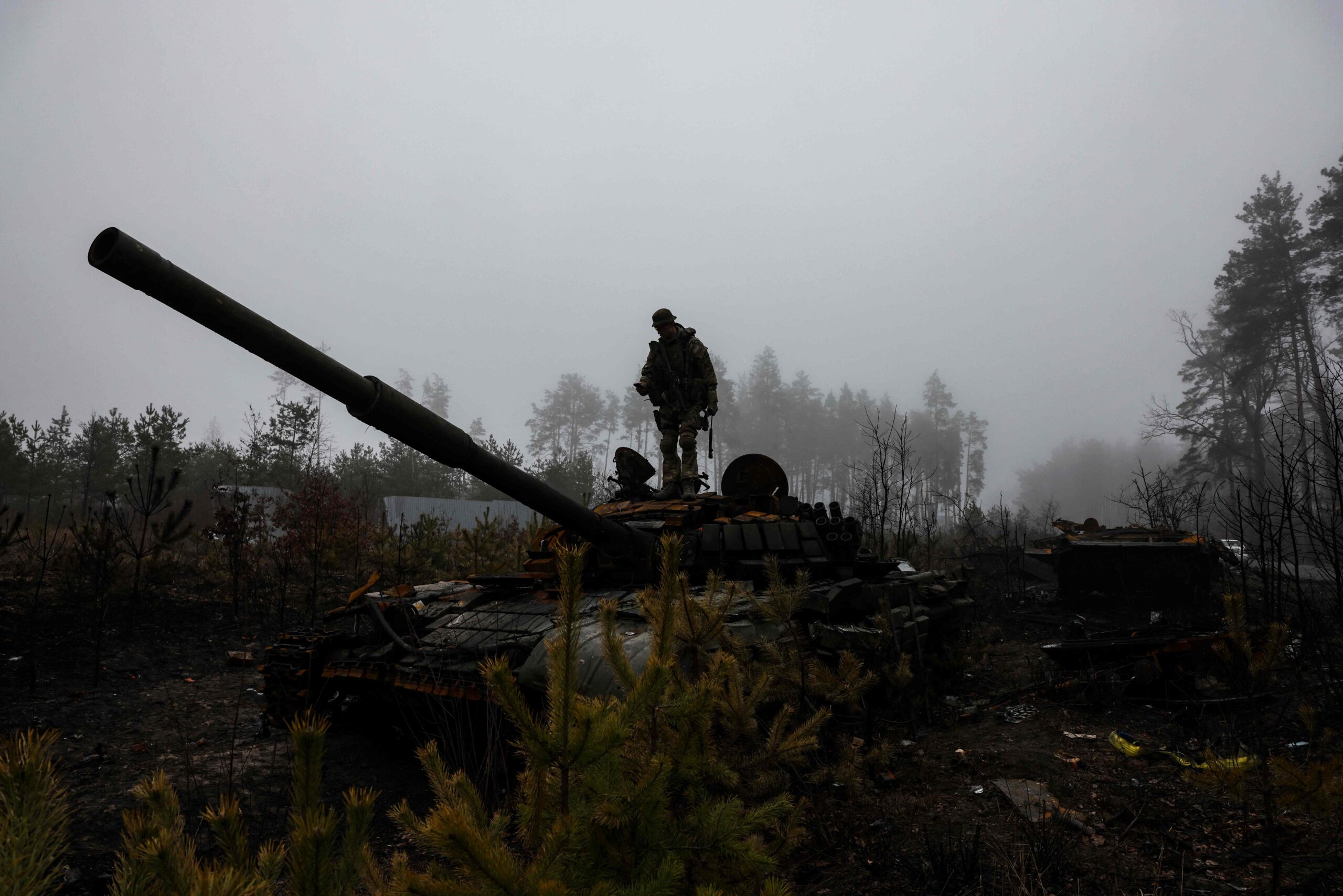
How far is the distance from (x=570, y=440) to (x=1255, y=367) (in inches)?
1656

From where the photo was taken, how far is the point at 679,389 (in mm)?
8016

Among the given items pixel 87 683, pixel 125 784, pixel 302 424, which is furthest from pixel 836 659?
pixel 302 424

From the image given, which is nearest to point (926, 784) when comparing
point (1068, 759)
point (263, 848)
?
point (1068, 759)

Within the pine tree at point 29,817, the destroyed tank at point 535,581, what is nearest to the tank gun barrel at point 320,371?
the destroyed tank at point 535,581

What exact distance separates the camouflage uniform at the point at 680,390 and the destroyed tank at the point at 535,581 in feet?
1.29

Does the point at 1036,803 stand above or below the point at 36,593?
below

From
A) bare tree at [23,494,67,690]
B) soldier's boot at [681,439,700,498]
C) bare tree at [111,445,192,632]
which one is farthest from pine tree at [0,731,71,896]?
bare tree at [23,494,67,690]

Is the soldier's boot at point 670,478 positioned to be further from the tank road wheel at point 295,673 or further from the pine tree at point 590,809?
the pine tree at point 590,809

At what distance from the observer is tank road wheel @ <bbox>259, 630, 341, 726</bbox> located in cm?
602

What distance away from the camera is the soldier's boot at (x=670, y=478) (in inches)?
299

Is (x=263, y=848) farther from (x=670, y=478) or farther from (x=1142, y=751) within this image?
(x=670, y=478)

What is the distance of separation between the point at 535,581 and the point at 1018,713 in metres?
4.93

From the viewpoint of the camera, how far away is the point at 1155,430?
55.9ft

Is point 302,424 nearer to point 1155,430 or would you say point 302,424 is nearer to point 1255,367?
point 1155,430
